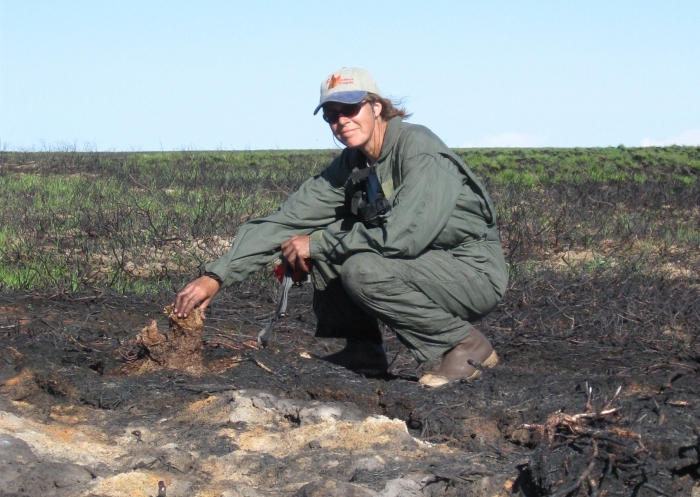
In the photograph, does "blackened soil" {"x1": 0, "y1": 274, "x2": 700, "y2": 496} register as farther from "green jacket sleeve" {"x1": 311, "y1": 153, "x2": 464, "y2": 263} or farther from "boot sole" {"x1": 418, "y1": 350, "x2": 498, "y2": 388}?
"green jacket sleeve" {"x1": 311, "y1": 153, "x2": 464, "y2": 263}

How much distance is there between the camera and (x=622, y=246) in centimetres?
891

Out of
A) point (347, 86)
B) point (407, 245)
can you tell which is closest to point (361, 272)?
point (407, 245)

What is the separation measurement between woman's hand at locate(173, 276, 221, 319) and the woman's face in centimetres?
84

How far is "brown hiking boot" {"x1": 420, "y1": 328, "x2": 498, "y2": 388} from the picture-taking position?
12.5 ft

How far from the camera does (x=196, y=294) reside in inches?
144

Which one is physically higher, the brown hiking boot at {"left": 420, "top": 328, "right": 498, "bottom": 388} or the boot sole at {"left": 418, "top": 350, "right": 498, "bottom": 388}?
the brown hiking boot at {"left": 420, "top": 328, "right": 498, "bottom": 388}

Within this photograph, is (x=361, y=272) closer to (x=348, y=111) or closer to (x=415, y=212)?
(x=415, y=212)

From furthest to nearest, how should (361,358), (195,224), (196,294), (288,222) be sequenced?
(195,224), (361,358), (288,222), (196,294)

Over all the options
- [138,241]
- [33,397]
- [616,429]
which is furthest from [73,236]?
[616,429]

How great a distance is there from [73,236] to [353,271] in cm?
510

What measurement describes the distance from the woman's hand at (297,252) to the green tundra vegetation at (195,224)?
2.39 metres

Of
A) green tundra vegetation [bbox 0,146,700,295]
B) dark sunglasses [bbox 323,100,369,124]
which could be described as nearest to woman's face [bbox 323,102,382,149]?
dark sunglasses [bbox 323,100,369,124]

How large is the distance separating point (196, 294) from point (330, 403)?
75 centimetres

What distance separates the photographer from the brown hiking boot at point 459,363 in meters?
3.82
